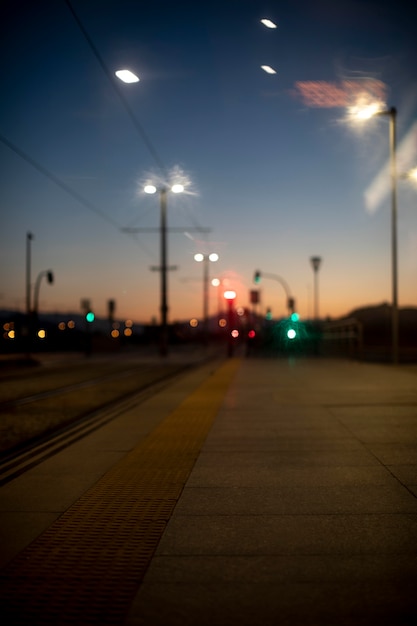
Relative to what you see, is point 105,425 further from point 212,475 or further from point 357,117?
point 357,117

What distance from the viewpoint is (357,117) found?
21047 millimetres

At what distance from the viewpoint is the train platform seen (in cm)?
428

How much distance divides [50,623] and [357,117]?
63.3ft

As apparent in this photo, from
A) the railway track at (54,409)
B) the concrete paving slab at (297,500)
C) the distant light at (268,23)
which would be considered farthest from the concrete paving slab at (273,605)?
the distant light at (268,23)

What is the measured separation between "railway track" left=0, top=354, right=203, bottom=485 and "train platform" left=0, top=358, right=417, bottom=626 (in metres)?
0.44

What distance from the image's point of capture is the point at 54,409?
50.3ft

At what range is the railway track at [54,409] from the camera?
9953 millimetres

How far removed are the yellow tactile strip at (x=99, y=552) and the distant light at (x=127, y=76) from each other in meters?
8.27

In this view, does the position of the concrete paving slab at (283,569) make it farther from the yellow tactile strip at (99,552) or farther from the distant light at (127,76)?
the distant light at (127,76)

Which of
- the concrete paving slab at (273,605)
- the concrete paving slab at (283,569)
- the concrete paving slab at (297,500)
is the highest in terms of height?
the concrete paving slab at (297,500)

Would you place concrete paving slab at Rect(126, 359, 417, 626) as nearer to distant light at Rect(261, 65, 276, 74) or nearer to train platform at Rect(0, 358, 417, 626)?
train platform at Rect(0, 358, 417, 626)

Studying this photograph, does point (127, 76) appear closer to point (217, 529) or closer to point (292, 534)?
point (217, 529)

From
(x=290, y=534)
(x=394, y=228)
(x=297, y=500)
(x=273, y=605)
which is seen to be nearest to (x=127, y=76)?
(x=297, y=500)

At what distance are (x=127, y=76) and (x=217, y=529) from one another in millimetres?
10617
